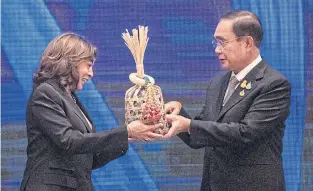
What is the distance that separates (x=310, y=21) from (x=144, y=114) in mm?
1647

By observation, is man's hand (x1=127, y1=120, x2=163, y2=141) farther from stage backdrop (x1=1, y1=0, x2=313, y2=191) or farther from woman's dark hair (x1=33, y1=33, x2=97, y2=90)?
stage backdrop (x1=1, y1=0, x2=313, y2=191)

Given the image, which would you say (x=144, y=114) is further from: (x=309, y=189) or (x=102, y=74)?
(x=309, y=189)

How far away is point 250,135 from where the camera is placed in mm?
3225

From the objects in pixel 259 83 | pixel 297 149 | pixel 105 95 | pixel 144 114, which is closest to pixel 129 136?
pixel 144 114

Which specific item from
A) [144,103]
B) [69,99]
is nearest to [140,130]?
[144,103]

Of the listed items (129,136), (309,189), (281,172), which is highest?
(129,136)

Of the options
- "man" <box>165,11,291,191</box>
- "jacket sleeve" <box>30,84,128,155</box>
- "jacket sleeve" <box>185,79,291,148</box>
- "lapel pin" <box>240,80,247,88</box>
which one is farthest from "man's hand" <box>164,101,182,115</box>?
"jacket sleeve" <box>30,84,128,155</box>

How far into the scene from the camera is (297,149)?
448 centimetres

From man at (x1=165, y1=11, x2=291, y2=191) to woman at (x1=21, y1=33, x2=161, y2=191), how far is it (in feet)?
0.85

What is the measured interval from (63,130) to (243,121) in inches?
28.0

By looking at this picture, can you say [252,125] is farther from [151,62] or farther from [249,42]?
[151,62]

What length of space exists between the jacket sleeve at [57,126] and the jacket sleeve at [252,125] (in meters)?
0.41

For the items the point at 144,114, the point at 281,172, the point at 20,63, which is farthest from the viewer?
the point at 20,63

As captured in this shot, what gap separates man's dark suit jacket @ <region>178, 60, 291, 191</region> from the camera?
3238mm
